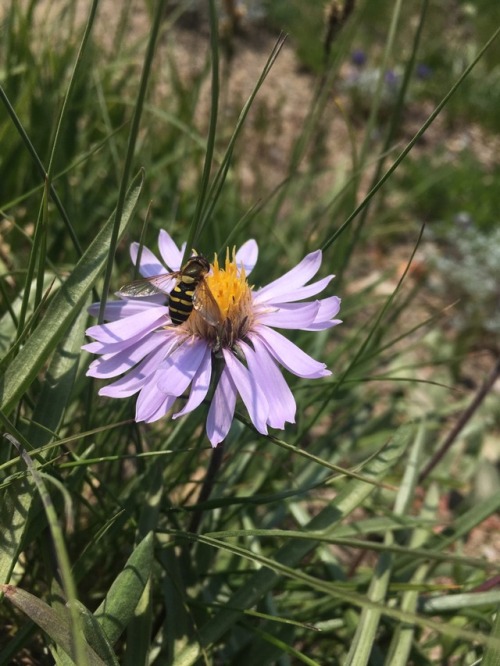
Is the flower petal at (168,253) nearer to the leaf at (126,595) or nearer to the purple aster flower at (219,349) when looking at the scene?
the purple aster flower at (219,349)

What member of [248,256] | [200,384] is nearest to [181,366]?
[200,384]

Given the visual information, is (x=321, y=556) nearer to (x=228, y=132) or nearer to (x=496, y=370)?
(x=496, y=370)

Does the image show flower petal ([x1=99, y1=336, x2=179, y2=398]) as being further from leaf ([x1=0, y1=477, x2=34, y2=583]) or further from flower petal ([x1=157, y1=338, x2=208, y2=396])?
leaf ([x1=0, y1=477, x2=34, y2=583])

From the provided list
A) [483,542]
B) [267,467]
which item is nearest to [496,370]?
[267,467]

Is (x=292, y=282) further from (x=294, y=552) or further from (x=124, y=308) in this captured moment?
(x=294, y=552)

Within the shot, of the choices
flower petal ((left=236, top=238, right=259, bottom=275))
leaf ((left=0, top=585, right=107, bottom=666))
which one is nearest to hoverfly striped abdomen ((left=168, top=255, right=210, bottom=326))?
flower petal ((left=236, top=238, right=259, bottom=275))

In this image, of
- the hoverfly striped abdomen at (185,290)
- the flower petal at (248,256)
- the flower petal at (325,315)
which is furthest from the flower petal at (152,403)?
the flower petal at (248,256)
